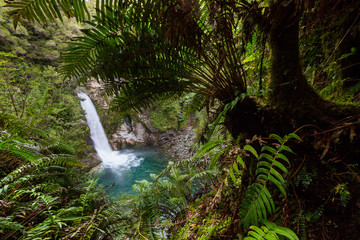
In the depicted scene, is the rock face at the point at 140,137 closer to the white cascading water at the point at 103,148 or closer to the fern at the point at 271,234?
the white cascading water at the point at 103,148

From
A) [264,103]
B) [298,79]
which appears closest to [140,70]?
[264,103]

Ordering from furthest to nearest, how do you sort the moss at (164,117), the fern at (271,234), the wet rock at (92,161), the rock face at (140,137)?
1. the rock face at (140,137)
2. the moss at (164,117)
3. the wet rock at (92,161)
4. the fern at (271,234)

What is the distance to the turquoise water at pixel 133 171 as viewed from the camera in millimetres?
5914

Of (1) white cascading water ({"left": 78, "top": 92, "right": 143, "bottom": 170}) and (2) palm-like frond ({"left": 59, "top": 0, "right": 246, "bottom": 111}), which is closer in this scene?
(2) palm-like frond ({"left": 59, "top": 0, "right": 246, "bottom": 111})

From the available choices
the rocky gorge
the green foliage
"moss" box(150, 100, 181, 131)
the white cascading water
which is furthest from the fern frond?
the rocky gorge

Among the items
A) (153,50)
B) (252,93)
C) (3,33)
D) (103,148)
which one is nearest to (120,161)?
(103,148)

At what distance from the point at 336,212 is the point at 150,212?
1.79m

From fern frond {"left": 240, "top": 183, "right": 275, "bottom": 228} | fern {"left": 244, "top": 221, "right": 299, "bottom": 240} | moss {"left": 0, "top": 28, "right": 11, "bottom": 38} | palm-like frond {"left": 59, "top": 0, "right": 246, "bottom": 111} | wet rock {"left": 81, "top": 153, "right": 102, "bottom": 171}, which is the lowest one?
wet rock {"left": 81, "top": 153, "right": 102, "bottom": 171}

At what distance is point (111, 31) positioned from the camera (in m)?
1.07

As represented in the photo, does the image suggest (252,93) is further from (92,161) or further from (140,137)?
(140,137)

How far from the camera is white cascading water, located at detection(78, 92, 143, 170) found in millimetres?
8289

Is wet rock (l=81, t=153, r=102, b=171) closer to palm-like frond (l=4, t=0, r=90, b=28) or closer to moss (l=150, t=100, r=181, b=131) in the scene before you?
moss (l=150, t=100, r=181, b=131)

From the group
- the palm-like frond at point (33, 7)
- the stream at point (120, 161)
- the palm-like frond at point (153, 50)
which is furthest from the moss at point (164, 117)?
the palm-like frond at point (33, 7)

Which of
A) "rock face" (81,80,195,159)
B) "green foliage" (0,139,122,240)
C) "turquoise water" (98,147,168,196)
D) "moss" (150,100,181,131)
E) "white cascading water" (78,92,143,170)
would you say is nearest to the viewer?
"green foliage" (0,139,122,240)
